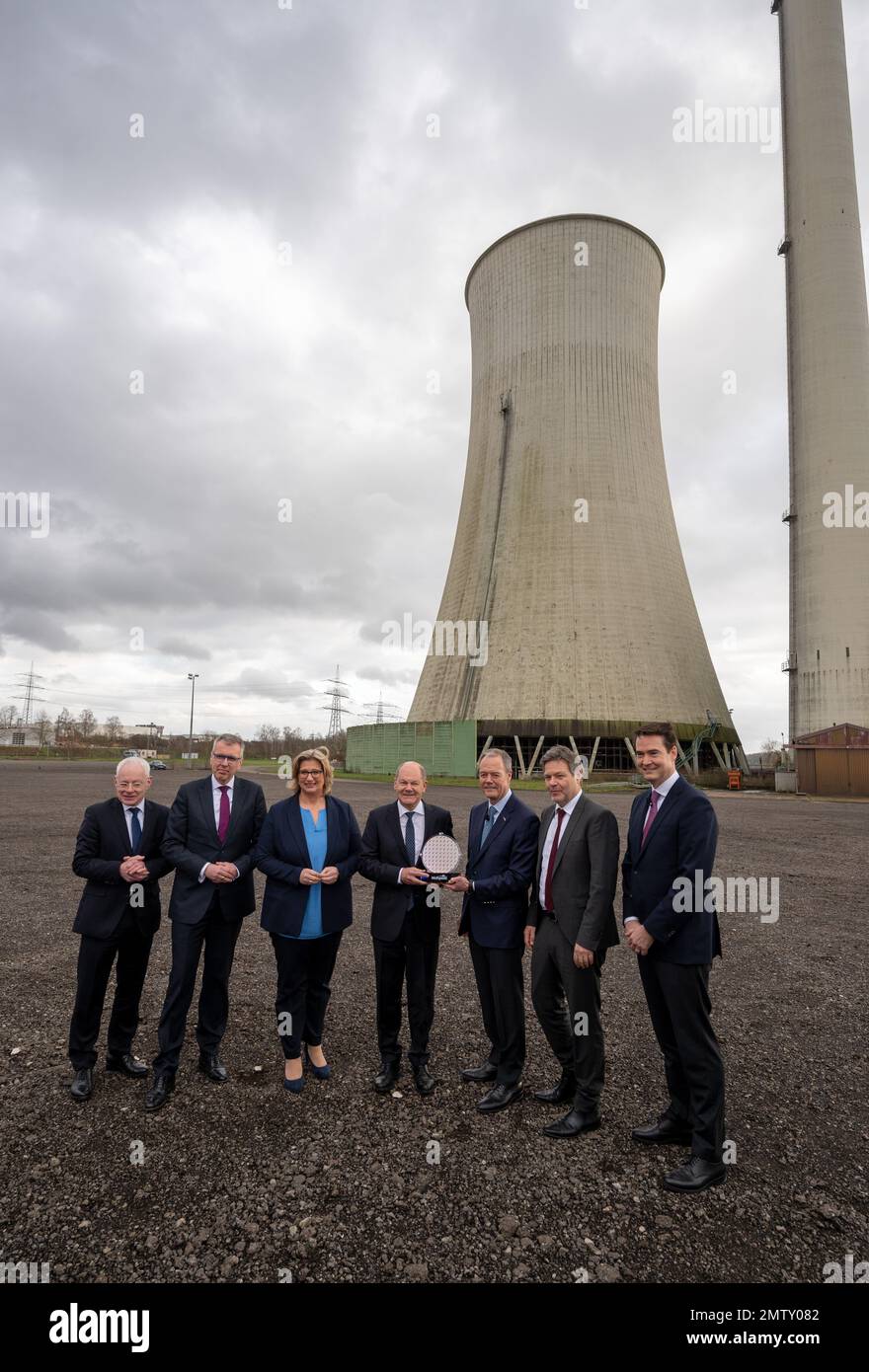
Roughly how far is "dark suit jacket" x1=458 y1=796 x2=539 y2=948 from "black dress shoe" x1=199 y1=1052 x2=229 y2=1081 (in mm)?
1353

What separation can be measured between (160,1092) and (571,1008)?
6.16ft

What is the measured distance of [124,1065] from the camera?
325 cm

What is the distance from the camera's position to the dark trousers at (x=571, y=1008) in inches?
110

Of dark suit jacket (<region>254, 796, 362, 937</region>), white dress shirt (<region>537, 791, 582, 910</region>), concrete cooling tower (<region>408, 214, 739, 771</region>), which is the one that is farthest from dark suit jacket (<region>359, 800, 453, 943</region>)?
concrete cooling tower (<region>408, 214, 739, 771</region>)

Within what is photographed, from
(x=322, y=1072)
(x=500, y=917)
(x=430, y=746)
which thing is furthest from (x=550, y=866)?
(x=430, y=746)

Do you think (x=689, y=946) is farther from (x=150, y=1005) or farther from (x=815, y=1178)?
(x=150, y=1005)

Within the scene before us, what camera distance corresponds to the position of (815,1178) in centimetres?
242

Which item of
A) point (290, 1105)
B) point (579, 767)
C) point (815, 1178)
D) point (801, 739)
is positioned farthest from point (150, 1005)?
point (801, 739)

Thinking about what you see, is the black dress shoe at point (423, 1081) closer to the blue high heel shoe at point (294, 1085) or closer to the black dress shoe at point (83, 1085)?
the blue high heel shoe at point (294, 1085)

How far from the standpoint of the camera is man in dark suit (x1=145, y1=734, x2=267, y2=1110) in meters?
3.18

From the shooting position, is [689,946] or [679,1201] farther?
[689,946]

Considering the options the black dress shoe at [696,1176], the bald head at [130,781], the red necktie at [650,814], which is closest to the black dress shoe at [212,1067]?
the bald head at [130,781]

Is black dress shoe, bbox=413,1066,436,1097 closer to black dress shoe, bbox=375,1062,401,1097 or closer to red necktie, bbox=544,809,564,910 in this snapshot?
black dress shoe, bbox=375,1062,401,1097
